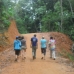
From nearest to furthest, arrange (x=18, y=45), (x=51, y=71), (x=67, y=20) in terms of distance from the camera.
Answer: (x=51, y=71) < (x=18, y=45) < (x=67, y=20)

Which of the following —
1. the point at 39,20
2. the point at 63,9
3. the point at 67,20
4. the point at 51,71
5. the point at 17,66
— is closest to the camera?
the point at 51,71

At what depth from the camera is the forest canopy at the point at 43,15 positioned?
36.6 m

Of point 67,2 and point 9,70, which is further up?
point 67,2

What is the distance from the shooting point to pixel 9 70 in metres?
13.8

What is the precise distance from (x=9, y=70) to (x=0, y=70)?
2.09ft

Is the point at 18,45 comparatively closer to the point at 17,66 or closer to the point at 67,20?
the point at 17,66

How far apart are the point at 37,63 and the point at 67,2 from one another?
1050 inches

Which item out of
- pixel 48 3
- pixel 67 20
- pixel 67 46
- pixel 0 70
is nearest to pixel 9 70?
pixel 0 70

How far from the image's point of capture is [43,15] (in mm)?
52062

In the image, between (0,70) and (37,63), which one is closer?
(0,70)

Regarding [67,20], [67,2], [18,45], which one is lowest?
[18,45]

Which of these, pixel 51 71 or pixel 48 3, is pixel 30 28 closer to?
pixel 48 3

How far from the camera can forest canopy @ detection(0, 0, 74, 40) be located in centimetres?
3661

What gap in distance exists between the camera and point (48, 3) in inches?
2076
